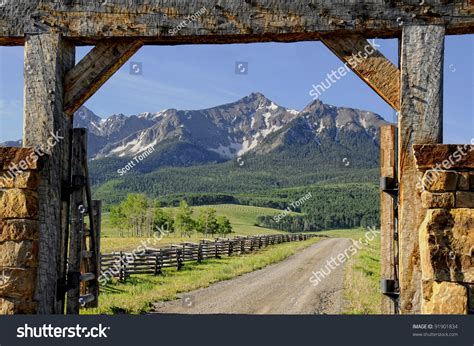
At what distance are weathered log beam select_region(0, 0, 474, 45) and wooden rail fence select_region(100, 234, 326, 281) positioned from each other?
14.2 m

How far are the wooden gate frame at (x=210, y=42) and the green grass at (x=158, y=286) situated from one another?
5.47m

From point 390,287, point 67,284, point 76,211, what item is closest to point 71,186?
point 76,211

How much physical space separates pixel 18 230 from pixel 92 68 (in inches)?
75.0

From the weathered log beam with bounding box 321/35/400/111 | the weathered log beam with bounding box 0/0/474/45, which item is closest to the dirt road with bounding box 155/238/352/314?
the weathered log beam with bounding box 0/0/474/45

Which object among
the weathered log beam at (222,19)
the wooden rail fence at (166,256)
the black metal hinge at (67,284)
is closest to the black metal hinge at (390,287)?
the weathered log beam at (222,19)

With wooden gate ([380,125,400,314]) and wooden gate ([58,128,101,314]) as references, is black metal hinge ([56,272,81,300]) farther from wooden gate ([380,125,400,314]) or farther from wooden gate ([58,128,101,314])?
wooden gate ([380,125,400,314])

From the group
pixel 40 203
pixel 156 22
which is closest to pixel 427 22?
pixel 156 22

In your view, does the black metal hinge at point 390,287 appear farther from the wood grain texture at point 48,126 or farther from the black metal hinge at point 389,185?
the wood grain texture at point 48,126

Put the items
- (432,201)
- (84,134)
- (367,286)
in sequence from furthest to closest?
(367,286)
(84,134)
(432,201)

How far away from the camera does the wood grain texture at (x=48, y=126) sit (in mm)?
5703

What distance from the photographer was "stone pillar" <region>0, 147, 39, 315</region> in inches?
211
